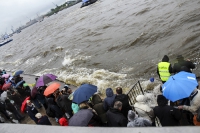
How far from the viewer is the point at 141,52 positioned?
1412cm

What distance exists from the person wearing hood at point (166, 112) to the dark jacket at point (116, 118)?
0.75 m

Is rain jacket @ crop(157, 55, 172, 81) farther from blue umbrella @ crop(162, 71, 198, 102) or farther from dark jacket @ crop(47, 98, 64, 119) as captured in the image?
dark jacket @ crop(47, 98, 64, 119)

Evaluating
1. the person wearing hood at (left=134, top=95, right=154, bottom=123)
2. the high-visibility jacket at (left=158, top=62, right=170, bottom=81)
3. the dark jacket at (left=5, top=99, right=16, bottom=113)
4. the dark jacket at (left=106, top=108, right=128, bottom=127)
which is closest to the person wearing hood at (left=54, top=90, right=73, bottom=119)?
the dark jacket at (left=106, top=108, right=128, bottom=127)

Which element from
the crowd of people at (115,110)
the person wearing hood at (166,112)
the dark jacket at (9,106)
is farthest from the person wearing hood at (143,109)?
the dark jacket at (9,106)

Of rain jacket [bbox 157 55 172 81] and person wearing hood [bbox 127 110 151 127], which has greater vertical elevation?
person wearing hood [bbox 127 110 151 127]

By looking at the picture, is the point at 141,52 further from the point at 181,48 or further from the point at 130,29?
the point at 130,29

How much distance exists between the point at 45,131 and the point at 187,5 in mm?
22199

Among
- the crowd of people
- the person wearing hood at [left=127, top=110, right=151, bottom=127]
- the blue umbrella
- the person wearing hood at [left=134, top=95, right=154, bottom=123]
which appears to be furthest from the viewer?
the person wearing hood at [left=134, top=95, right=154, bottom=123]

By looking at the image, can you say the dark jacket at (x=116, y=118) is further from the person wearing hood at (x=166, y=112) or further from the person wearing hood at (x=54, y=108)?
the person wearing hood at (x=54, y=108)

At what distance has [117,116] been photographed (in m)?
4.07

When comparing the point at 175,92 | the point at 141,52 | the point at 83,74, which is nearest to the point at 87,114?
the point at 175,92

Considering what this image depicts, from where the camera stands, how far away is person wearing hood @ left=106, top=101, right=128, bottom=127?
402 cm

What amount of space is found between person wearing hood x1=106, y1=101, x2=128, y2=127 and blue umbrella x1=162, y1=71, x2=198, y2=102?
1071 millimetres

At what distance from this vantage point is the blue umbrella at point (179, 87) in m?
3.91
